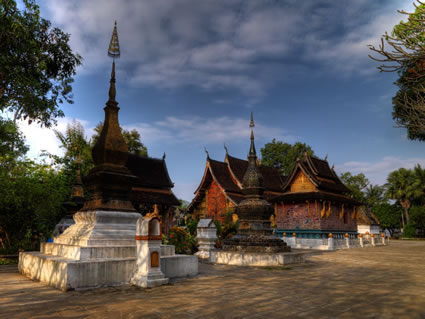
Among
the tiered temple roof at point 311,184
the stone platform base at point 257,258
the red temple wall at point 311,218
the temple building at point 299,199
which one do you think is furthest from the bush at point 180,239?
the red temple wall at point 311,218

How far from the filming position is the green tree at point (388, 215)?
49.7m

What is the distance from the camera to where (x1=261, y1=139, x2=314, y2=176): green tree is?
47406 mm

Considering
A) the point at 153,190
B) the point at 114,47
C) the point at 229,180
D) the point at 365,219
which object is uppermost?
the point at 114,47

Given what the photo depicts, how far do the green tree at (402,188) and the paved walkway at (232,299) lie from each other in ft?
152

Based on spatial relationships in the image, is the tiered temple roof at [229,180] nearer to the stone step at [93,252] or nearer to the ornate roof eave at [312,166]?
the ornate roof eave at [312,166]

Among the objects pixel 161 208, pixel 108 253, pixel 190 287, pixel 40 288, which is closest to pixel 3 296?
pixel 40 288

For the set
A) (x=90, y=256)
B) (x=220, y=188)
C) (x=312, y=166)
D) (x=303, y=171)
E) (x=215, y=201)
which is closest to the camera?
(x=90, y=256)

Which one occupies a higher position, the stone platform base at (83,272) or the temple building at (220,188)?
the temple building at (220,188)

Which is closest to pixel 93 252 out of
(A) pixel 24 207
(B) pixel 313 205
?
(A) pixel 24 207

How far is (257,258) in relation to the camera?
35.5ft

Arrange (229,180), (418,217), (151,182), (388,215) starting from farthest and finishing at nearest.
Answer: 1. (388,215)
2. (418,217)
3. (229,180)
4. (151,182)

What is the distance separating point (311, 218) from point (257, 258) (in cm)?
1694

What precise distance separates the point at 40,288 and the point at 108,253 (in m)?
1.45

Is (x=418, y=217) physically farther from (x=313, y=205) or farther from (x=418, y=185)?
(x=313, y=205)
